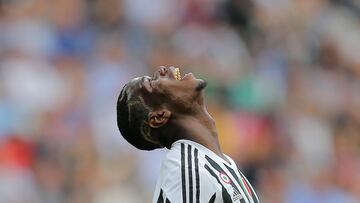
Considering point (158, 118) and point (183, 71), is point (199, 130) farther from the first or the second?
point (183, 71)

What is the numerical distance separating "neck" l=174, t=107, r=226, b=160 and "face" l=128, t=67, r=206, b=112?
0.05 m

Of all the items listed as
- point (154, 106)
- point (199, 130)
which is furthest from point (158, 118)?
point (199, 130)

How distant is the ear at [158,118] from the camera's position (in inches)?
207

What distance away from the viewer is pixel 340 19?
13148 mm

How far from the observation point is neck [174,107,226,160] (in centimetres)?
524

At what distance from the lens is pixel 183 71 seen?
10789 mm

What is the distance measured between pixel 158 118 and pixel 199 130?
0.66 ft

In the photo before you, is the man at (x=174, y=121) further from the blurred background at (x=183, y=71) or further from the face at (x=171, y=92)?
the blurred background at (x=183, y=71)

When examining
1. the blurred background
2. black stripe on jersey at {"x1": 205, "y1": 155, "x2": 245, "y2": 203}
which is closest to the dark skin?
black stripe on jersey at {"x1": 205, "y1": 155, "x2": 245, "y2": 203}

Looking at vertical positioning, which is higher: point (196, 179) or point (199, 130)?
point (199, 130)

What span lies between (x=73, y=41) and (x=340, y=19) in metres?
3.88

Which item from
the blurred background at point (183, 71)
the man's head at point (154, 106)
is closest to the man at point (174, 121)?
the man's head at point (154, 106)

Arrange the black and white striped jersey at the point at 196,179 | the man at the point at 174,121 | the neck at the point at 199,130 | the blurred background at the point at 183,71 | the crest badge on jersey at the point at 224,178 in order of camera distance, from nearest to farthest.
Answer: the black and white striped jersey at the point at 196,179 → the crest badge on jersey at the point at 224,178 → the man at the point at 174,121 → the neck at the point at 199,130 → the blurred background at the point at 183,71

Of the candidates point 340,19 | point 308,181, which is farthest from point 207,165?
point 340,19
